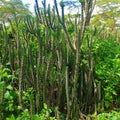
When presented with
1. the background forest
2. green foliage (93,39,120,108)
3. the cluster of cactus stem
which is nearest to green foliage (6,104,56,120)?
the background forest

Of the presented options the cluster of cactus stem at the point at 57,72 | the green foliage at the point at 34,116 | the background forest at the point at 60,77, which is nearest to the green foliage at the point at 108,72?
the background forest at the point at 60,77

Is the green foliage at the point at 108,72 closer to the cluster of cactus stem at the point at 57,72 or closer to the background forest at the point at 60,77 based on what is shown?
the background forest at the point at 60,77

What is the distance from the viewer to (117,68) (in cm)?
472

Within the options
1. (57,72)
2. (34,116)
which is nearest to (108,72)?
(57,72)

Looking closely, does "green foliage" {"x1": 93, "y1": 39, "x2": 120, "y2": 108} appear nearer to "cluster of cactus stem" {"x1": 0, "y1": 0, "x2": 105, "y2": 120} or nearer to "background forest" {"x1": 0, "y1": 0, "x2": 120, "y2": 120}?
"background forest" {"x1": 0, "y1": 0, "x2": 120, "y2": 120}

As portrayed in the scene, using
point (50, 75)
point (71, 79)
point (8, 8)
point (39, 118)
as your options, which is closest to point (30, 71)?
point (50, 75)

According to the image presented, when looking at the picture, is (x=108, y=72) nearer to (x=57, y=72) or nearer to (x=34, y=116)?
(x=57, y=72)

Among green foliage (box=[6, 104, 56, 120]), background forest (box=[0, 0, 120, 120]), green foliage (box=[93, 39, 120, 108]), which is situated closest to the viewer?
green foliage (box=[6, 104, 56, 120])

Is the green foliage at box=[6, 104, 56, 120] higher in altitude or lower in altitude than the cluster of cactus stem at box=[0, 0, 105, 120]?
lower

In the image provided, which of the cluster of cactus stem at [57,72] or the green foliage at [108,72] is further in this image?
the green foliage at [108,72]

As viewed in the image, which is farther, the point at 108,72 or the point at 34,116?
the point at 108,72

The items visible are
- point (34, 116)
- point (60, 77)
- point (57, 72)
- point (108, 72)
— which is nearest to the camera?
point (34, 116)

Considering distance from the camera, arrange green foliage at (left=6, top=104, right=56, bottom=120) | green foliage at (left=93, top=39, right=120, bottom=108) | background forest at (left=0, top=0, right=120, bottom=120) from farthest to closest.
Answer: green foliage at (left=93, top=39, right=120, bottom=108)
background forest at (left=0, top=0, right=120, bottom=120)
green foliage at (left=6, top=104, right=56, bottom=120)

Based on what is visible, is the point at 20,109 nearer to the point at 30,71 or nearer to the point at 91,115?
the point at 30,71
